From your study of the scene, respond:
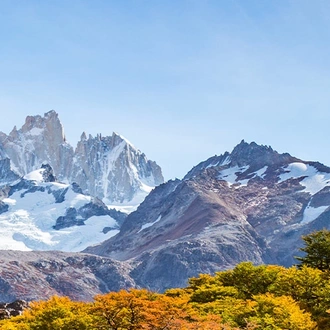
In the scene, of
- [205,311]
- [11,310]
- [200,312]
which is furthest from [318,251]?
[11,310]

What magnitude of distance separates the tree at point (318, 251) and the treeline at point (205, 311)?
7632 mm

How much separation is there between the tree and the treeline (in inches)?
300

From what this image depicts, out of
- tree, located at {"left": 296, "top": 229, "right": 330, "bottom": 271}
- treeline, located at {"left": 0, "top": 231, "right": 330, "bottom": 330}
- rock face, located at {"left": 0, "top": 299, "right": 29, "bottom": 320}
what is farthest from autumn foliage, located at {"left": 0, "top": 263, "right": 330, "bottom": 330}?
rock face, located at {"left": 0, "top": 299, "right": 29, "bottom": 320}

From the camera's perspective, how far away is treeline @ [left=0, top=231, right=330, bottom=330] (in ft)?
135

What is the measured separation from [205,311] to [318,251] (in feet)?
65.1

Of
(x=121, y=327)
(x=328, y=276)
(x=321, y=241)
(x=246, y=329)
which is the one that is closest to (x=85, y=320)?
(x=121, y=327)

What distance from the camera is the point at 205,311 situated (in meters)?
47.9

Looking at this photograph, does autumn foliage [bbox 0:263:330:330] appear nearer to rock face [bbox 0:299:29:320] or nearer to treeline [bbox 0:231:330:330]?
treeline [bbox 0:231:330:330]

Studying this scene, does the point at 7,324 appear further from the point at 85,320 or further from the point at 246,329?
the point at 246,329

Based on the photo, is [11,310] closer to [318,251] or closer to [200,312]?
[200,312]

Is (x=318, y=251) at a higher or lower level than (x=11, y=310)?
higher

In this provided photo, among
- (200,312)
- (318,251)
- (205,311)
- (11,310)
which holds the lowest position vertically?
(200,312)

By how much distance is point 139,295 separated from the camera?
5128 cm

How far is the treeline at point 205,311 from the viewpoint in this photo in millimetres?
41188
